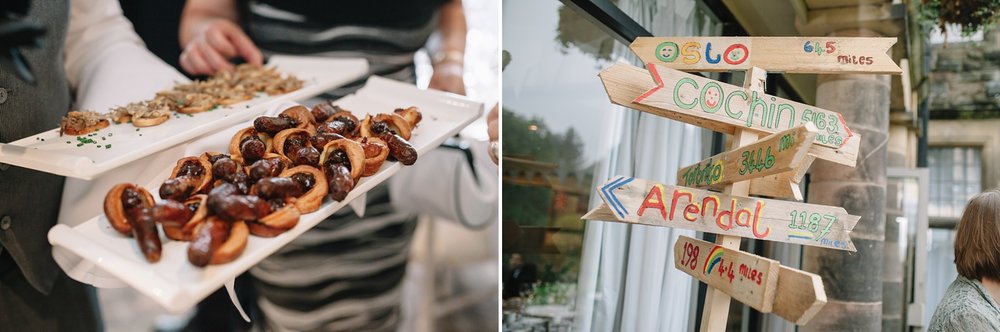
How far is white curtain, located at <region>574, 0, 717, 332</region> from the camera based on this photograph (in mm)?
2387

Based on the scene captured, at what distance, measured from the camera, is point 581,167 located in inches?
92.4

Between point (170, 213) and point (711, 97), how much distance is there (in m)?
1.14

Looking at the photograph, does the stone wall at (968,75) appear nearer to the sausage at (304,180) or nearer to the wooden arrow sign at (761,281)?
the wooden arrow sign at (761,281)

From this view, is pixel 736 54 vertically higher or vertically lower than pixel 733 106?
higher

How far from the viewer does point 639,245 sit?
2615mm

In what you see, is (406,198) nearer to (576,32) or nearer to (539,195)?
(539,195)

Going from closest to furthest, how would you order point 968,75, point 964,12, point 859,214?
point 859,214, point 964,12, point 968,75

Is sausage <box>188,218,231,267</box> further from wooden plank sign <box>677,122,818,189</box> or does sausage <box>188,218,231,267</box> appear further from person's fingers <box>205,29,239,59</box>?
person's fingers <box>205,29,239,59</box>

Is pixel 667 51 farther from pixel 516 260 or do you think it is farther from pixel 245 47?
pixel 245 47

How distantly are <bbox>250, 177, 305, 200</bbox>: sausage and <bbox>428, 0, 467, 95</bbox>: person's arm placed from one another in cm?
113

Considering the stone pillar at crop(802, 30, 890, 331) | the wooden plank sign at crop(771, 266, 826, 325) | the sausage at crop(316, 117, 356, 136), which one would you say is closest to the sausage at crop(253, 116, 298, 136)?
the sausage at crop(316, 117, 356, 136)

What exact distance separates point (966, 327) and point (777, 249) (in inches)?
113

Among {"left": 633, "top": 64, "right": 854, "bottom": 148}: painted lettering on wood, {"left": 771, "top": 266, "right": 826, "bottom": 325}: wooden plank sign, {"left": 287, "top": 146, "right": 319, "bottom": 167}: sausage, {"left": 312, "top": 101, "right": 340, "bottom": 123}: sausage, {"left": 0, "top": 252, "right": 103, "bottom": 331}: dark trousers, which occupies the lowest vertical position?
{"left": 0, "top": 252, "right": 103, "bottom": 331}: dark trousers

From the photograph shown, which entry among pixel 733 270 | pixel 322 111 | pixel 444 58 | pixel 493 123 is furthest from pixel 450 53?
pixel 733 270
